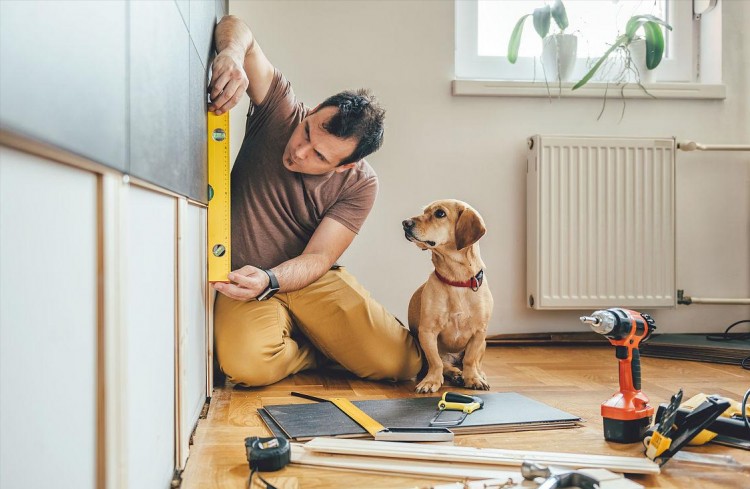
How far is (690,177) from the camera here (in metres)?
3.00

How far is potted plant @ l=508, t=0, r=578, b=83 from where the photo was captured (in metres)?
2.81

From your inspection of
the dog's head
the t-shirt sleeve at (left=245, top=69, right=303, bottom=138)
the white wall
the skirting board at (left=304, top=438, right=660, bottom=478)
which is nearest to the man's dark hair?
the t-shirt sleeve at (left=245, top=69, right=303, bottom=138)

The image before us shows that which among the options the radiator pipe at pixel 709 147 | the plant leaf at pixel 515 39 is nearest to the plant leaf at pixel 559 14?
the plant leaf at pixel 515 39

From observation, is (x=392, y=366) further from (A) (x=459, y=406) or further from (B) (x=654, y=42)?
(B) (x=654, y=42)

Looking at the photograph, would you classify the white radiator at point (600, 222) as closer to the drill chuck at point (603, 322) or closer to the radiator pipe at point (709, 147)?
the radiator pipe at point (709, 147)

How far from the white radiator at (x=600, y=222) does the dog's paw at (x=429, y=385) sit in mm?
1027

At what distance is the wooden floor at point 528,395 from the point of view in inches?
46.6

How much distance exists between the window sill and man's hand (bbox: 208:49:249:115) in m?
1.41

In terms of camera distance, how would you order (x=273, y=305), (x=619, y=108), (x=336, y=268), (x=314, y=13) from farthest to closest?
(x=619, y=108), (x=314, y=13), (x=336, y=268), (x=273, y=305)

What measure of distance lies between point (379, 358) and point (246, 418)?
55cm

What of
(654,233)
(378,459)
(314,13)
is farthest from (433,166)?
(378,459)

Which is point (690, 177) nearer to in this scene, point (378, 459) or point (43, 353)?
point (378, 459)

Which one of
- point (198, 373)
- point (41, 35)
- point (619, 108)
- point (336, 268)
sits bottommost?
point (198, 373)

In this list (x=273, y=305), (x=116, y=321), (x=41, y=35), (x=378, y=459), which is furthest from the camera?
(x=273, y=305)
